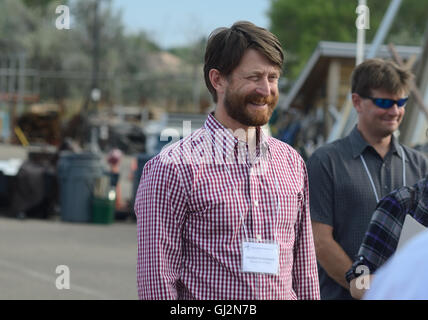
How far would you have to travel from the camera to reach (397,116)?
4289mm

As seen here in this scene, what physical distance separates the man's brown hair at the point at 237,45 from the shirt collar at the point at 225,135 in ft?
0.38

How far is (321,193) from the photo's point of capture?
166 inches

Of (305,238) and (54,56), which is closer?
(305,238)

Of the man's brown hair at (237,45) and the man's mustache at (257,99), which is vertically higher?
the man's brown hair at (237,45)

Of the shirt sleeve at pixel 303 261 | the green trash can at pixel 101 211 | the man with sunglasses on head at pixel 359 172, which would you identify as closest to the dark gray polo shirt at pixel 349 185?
the man with sunglasses on head at pixel 359 172

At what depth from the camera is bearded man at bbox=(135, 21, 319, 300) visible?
115 inches

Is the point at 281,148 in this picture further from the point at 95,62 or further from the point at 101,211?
the point at 95,62

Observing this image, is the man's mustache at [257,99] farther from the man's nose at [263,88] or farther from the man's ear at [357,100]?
the man's ear at [357,100]

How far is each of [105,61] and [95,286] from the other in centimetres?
6292

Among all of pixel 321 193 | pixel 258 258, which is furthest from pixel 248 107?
pixel 321 193

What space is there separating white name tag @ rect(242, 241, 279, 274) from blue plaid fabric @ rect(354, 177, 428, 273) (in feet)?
1.22

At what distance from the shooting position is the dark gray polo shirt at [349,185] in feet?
13.8
